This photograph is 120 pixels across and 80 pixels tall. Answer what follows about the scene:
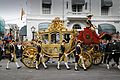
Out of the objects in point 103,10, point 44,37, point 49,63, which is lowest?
point 49,63

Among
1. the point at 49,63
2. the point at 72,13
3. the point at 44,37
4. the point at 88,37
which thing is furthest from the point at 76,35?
the point at 72,13

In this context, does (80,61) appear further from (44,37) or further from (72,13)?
(72,13)

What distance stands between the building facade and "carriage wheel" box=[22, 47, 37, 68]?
17.6 metres

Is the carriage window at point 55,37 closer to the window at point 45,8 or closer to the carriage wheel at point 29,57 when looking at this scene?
the carriage wheel at point 29,57

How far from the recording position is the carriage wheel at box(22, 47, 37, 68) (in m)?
18.3

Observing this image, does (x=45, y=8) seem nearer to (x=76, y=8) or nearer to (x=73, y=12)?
(x=73, y=12)

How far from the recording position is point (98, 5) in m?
37.0

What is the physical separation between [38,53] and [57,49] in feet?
3.76

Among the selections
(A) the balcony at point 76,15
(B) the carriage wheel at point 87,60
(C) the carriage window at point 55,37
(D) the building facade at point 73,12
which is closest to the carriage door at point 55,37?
(C) the carriage window at point 55,37

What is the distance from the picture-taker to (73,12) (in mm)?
36531

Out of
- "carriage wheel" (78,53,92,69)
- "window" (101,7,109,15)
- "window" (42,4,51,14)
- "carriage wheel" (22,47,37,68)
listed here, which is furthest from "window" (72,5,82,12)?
"carriage wheel" (78,53,92,69)

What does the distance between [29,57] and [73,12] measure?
18.8 m

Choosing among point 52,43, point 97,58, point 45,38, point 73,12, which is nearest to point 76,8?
point 73,12

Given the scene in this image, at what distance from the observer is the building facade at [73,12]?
3644 centimetres
